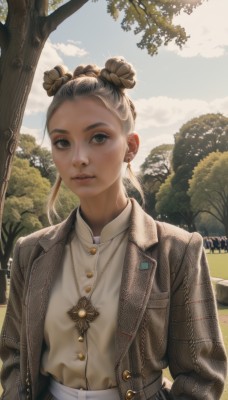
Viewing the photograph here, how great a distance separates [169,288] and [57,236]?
56 cm

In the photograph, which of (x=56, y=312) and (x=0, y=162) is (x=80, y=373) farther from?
(x=0, y=162)

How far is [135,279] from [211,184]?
40.1 meters

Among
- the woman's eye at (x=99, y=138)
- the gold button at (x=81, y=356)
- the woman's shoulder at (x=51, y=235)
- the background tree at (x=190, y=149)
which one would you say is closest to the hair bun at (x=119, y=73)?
the woman's eye at (x=99, y=138)

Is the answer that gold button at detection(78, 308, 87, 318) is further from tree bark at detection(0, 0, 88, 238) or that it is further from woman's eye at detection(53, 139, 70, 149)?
tree bark at detection(0, 0, 88, 238)

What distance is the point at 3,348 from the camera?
7.28 ft

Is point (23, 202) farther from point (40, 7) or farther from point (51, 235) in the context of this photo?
point (51, 235)

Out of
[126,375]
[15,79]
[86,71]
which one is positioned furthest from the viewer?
[15,79]

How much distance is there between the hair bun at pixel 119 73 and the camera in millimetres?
2016

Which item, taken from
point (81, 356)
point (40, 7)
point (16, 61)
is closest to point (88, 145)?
point (81, 356)

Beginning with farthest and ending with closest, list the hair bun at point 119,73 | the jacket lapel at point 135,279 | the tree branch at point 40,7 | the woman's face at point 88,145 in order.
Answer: the tree branch at point 40,7
the hair bun at point 119,73
the woman's face at point 88,145
the jacket lapel at point 135,279

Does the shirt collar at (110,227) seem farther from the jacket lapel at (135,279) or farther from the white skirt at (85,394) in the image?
the white skirt at (85,394)

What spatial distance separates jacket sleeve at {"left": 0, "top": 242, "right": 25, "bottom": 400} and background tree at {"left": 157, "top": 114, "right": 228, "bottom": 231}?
48.4 meters

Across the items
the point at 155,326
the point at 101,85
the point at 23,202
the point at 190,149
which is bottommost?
the point at 155,326

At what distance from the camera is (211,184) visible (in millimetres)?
41156
